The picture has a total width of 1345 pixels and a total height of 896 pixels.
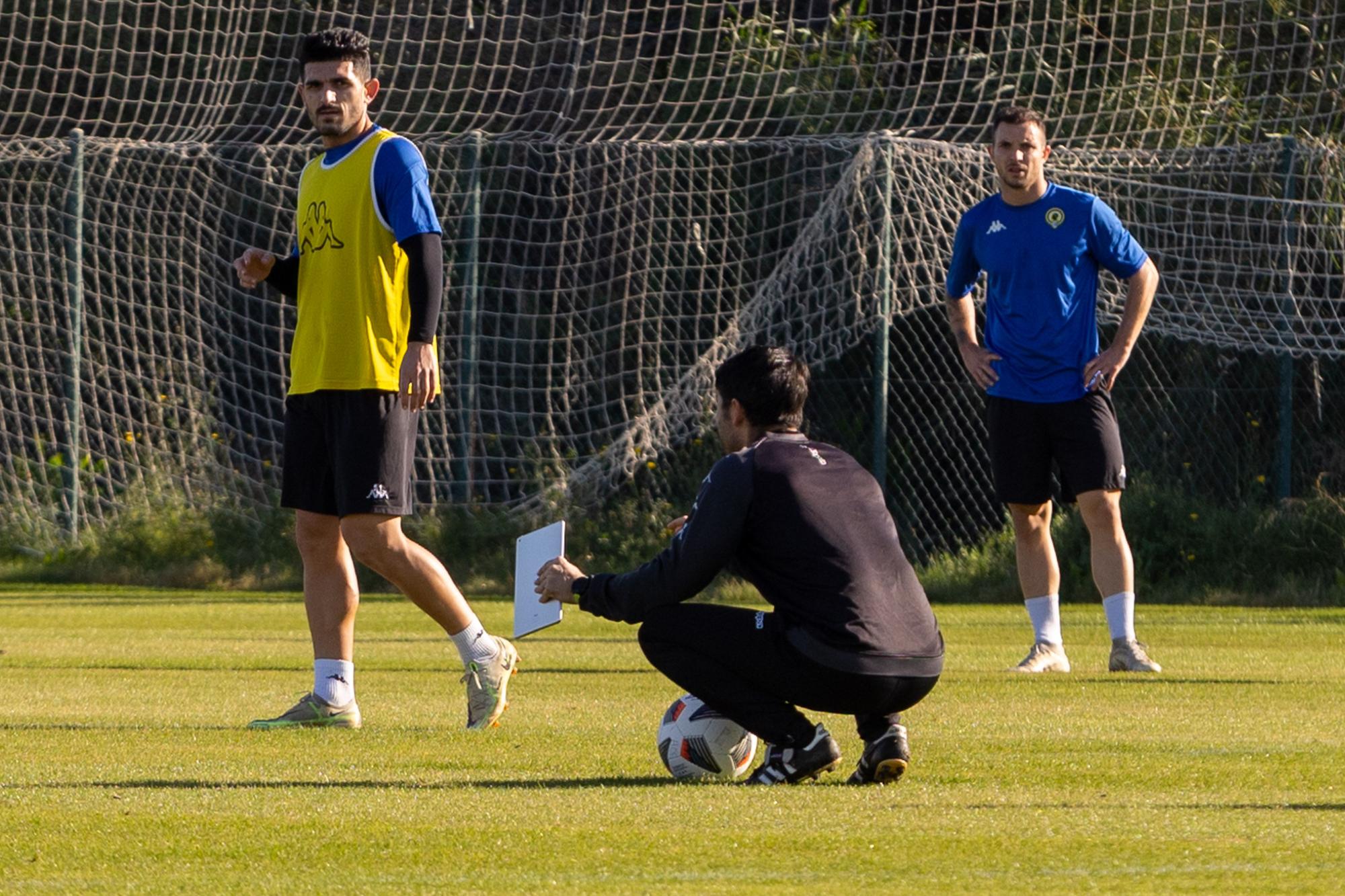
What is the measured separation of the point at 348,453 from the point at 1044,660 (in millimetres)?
→ 3254

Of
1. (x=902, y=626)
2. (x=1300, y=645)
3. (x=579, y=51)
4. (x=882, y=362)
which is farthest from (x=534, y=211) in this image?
(x=902, y=626)

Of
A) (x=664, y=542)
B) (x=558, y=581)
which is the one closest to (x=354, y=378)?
(x=558, y=581)

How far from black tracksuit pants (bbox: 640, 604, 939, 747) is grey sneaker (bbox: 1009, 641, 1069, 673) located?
10.7ft

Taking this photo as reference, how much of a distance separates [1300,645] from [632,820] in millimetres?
6144

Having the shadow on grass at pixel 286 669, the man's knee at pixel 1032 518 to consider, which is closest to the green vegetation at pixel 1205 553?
the man's knee at pixel 1032 518

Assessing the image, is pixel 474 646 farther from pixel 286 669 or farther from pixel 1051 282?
pixel 1051 282

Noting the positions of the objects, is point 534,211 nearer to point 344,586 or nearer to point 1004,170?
point 1004,170

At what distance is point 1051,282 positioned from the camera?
867 cm

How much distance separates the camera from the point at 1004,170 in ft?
28.3

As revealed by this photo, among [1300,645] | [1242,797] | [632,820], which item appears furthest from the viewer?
[1300,645]

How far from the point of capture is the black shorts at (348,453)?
21.0ft

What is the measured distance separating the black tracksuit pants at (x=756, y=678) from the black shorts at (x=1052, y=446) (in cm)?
334

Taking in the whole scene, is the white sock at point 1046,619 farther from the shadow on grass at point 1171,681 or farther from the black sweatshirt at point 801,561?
the black sweatshirt at point 801,561

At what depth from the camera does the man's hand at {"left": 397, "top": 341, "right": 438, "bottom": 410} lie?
247 inches
